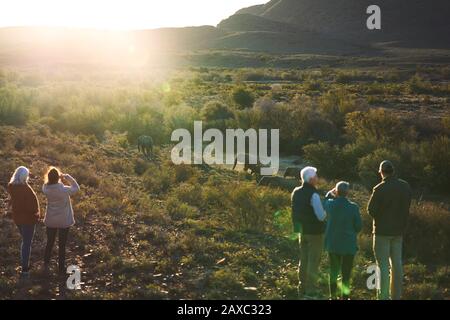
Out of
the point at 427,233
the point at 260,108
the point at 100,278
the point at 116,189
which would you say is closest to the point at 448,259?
the point at 427,233

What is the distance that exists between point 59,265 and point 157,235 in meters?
2.72

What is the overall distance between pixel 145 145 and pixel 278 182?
675 cm

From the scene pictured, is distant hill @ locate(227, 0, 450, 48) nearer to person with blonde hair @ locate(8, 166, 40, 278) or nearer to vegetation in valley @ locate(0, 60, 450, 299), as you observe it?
vegetation in valley @ locate(0, 60, 450, 299)

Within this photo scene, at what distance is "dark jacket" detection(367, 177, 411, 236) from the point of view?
7.74 m

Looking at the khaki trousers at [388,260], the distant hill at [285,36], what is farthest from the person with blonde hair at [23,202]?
the distant hill at [285,36]

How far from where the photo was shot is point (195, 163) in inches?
798

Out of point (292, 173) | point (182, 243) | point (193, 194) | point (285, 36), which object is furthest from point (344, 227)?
point (285, 36)

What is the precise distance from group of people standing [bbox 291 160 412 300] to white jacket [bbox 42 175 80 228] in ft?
11.9

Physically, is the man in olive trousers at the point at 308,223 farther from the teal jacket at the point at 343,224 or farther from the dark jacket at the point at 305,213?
the teal jacket at the point at 343,224

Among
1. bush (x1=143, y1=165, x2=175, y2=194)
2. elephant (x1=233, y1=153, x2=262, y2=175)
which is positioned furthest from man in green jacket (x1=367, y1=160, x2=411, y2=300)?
elephant (x1=233, y1=153, x2=262, y2=175)

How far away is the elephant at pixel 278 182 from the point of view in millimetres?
17203

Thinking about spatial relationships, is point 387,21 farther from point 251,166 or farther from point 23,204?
point 23,204
